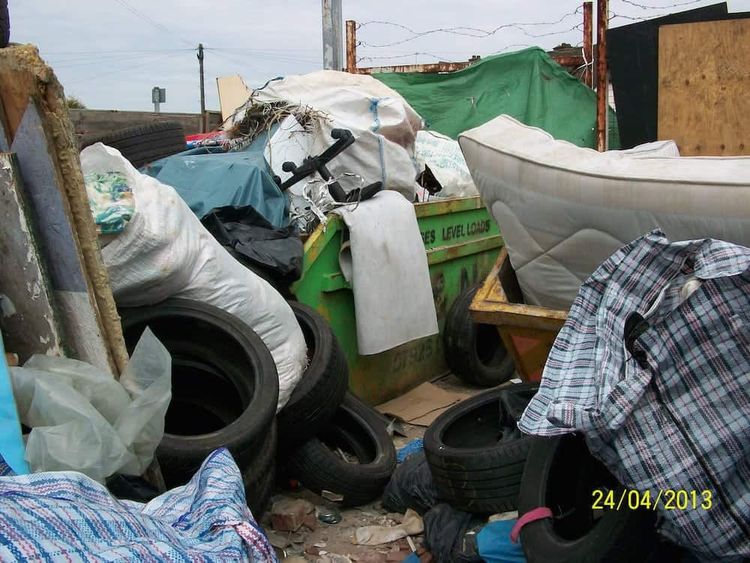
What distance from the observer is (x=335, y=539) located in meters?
3.33

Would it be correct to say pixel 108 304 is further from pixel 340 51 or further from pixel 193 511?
pixel 340 51

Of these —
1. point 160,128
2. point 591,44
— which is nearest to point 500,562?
point 160,128

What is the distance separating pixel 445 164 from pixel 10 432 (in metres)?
4.23

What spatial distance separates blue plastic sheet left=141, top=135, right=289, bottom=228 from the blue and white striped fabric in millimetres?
2330

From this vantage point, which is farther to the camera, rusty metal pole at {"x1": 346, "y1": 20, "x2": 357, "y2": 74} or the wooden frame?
rusty metal pole at {"x1": 346, "y1": 20, "x2": 357, "y2": 74}

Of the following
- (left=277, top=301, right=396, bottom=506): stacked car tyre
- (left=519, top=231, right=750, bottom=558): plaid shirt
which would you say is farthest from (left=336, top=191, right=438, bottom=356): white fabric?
(left=519, top=231, right=750, bottom=558): plaid shirt

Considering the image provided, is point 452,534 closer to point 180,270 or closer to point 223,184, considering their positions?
point 180,270

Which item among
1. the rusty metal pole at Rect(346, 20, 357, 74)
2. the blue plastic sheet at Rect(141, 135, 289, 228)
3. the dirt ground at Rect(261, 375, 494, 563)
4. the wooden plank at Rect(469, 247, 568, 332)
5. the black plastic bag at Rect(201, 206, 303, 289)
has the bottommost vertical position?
the dirt ground at Rect(261, 375, 494, 563)

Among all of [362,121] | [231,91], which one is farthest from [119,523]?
[231,91]

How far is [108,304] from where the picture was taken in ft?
7.85

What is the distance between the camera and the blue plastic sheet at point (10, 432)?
1872 mm

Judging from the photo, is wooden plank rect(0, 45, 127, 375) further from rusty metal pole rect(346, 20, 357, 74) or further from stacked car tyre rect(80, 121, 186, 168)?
rusty metal pole rect(346, 20, 357, 74)

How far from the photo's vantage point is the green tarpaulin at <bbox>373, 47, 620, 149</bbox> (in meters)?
8.35
